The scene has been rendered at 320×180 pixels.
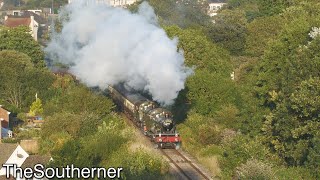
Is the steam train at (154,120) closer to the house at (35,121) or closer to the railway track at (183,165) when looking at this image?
the railway track at (183,165)

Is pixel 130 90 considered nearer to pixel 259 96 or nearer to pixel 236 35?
pixel 259 96

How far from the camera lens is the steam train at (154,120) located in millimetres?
35562

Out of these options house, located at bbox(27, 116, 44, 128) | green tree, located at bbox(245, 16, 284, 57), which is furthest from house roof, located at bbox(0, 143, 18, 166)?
green tree, located at bbox(245, 16, 284, 57)

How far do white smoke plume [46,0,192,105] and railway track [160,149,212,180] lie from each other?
299cm

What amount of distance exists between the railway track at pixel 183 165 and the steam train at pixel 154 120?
66 cm

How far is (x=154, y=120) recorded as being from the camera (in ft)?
118

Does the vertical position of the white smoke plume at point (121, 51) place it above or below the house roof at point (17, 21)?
above

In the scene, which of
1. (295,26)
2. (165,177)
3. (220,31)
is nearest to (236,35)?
(220,31)

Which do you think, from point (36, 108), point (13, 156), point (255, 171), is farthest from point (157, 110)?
point (36, 108)

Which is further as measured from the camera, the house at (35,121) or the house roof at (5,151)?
the house at (35,121)

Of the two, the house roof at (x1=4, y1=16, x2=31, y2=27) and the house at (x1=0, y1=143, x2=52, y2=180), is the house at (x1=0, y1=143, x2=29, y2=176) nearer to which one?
the house at (x1=0, y1=143, x2=52, y2=180)

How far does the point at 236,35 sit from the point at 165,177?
4047 centimetres

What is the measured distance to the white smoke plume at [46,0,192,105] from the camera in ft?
117

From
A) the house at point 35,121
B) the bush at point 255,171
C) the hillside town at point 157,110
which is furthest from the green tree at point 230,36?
the bush at point 255,171
